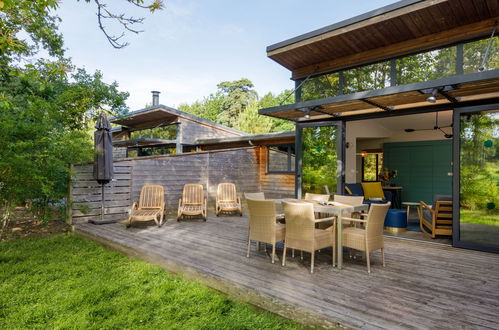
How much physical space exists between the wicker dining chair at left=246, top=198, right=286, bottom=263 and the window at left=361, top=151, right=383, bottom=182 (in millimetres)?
8026

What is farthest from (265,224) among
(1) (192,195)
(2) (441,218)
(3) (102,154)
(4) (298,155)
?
(3) (102,154)

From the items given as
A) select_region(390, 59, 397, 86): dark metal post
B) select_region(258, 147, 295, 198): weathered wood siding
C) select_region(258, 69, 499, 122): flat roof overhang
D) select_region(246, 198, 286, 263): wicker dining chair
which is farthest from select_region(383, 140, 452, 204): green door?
select_region(246, 198, 286, 263): wicker dining chair

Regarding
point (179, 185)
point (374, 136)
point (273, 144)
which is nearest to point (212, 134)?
point (273, 144)

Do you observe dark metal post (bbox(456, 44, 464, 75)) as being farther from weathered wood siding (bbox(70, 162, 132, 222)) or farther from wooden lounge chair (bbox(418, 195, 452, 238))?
weathered wood siding (bbox(70, 162, 132, 222))

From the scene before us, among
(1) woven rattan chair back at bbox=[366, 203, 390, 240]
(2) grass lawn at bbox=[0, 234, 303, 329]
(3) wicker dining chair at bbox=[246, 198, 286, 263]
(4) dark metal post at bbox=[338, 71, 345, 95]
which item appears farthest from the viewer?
(4) dark metal post at bbox=[338, 71, 345, 95]

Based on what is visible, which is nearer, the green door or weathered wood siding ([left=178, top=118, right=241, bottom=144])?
the green door

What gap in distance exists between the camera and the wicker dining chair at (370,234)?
3.81m

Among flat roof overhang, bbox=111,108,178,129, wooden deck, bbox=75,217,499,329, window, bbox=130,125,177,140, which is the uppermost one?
flat roof overhang, bbox=111,108,178,129

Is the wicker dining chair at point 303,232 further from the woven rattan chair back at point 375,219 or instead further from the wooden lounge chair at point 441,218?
the wooden lounge chair at point 441,218

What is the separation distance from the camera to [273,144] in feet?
35.1

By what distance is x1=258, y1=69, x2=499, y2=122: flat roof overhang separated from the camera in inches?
159

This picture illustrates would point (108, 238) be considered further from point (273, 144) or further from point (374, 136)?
point (374, 136)

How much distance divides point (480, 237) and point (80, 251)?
6.92 m

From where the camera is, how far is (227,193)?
884cm
